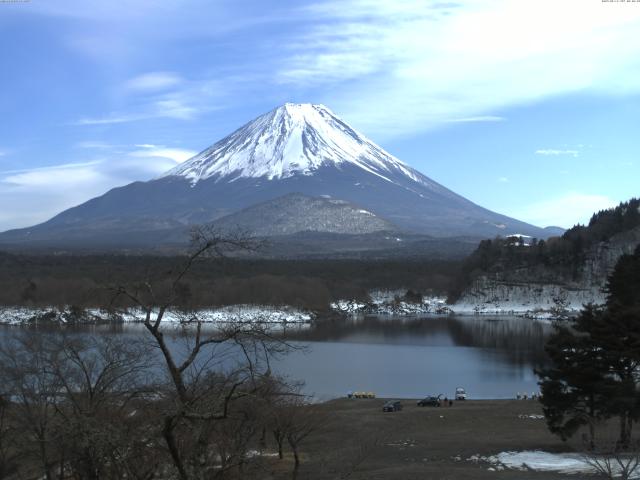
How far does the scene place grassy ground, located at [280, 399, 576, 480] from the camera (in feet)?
44.2

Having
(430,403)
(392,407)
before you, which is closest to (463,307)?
(430,403)

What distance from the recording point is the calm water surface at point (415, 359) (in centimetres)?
2958

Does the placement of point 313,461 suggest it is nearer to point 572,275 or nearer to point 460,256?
point 572,275

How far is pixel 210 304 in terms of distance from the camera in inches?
2462

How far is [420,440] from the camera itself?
58.7 feet

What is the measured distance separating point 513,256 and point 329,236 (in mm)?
94295

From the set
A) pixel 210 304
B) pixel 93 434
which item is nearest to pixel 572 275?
pixel 210 304

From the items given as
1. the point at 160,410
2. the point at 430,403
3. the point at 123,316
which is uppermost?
the point at 160,410

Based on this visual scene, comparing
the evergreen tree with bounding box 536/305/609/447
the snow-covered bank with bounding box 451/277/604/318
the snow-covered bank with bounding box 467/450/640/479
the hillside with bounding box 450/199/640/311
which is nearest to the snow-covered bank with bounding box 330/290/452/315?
the snow-covered bank with bounding box 451/277/604/318

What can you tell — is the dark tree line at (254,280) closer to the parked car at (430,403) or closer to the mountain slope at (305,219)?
the parked car at (430,403)

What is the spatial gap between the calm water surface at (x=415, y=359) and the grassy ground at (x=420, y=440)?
266 centimetres

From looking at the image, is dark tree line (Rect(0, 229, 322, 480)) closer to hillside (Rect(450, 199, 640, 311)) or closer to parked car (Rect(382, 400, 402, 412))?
parked car (Rect(382, 400, 402, 412))

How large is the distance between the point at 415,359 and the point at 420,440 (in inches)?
778

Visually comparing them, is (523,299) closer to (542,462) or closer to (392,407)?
(392,407)
